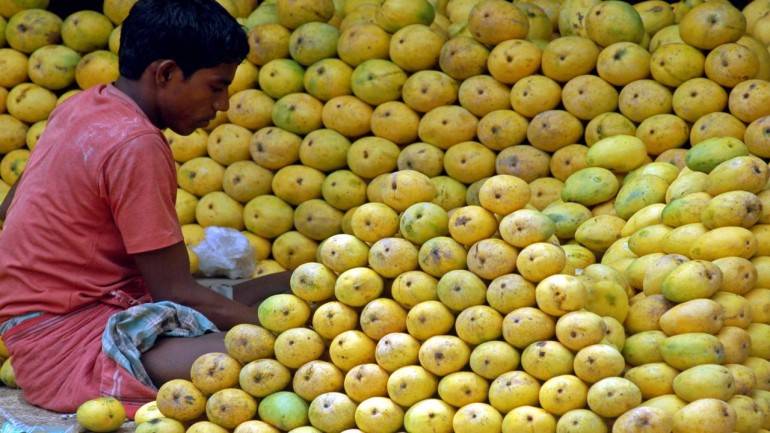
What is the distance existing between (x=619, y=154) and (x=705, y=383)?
153 centimetres

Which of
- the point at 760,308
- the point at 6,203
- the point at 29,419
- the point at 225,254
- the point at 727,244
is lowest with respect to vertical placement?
the point at 29,419

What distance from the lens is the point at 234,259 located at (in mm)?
4656

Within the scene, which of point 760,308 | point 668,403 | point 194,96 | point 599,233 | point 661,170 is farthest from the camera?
point 661,170

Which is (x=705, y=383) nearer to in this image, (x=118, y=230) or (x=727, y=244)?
(x=727, y=244)

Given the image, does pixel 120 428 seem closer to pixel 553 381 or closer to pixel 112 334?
pixel 112 334

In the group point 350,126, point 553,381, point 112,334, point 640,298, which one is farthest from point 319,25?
point 553,381

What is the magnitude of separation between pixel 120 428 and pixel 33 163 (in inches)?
35.0

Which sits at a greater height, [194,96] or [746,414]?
[746,414]

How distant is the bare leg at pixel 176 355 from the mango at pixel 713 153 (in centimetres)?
160

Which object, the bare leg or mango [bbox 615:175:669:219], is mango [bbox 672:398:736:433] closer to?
mango [bbox 615:175:669:219]

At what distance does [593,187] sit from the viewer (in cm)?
405

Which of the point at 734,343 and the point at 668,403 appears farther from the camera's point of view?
the point at 734,343

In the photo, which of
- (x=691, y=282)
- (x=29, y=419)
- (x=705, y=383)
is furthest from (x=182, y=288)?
(x=705, y=383)

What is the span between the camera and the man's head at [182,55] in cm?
346
